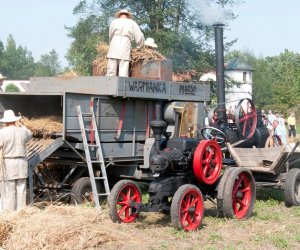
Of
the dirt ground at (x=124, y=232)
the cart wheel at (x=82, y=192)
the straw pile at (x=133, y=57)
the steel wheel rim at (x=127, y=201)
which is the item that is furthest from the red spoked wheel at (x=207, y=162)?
the straw pile at (x=133, y=57)

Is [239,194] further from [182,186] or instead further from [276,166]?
[276,166]

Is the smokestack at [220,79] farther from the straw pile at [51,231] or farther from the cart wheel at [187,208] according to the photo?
the straw pile at [51,231]

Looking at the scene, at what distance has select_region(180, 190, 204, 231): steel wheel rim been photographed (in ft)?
22.0

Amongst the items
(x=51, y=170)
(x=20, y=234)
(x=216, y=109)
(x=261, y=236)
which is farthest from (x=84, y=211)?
(x=216, y=109)

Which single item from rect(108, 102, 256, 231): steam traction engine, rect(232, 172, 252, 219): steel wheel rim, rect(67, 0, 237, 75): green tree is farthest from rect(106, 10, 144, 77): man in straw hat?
rect(67, 0, 237, 75): green tree

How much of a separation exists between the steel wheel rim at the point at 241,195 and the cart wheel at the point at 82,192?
230 cm

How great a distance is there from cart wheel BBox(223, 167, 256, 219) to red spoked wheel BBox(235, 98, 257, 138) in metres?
2.70

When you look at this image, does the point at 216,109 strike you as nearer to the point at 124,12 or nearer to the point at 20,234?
the point at 124,12

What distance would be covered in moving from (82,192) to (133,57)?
2632mm

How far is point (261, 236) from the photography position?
655cm

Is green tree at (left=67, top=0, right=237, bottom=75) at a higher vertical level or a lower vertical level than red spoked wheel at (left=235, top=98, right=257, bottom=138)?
higher

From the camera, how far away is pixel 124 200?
23.1 ft

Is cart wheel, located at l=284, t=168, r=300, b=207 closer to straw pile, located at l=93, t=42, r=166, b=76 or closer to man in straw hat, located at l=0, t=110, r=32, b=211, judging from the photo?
straw pile, located at l=93, t=42, r=166, b=76

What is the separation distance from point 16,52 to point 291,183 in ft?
423
